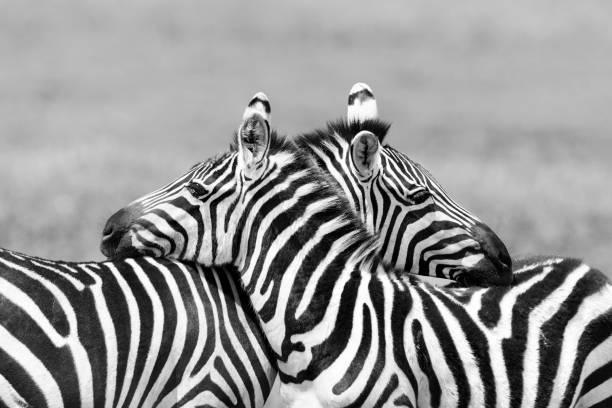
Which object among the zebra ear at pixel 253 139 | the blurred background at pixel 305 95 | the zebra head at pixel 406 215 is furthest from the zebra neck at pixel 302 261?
the blurred background at pixel 305 95

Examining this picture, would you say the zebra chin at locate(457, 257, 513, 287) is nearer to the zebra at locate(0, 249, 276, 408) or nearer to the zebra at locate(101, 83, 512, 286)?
the zebra at locate(101, 83, 512, 286)

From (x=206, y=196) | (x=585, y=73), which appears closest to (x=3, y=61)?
(x=585, y=73)

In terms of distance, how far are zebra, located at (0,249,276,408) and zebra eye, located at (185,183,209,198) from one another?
0.51 m

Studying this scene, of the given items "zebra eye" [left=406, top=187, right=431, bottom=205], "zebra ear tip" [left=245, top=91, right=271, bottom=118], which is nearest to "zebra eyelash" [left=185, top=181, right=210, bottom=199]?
"zebra ear tip" [left=245, top=91, right=271, bottom=118]

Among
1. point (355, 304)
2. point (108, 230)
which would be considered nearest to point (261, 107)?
point (108, 230)

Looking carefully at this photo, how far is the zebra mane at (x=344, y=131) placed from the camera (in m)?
8.59

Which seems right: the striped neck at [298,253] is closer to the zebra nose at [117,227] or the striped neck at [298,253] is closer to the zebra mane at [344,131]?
the zebra nose at [117,227]

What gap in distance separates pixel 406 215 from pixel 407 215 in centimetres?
1

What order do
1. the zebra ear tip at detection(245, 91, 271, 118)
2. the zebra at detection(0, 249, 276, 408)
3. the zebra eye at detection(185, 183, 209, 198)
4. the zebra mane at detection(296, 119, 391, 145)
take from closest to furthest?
the zebra at detection(0, 249, 276, 408) → the zebra eye at detection(185, 183, 209, 198) → the zebra ear tip at detection(245, 91, 271, 118) → the zebra mane at detection(296, 119, 391, 145)

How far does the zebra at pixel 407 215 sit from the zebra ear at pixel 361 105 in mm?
800

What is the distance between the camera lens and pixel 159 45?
225 feet

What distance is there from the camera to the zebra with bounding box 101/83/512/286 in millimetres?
8125

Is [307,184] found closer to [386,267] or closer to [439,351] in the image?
[386,267]

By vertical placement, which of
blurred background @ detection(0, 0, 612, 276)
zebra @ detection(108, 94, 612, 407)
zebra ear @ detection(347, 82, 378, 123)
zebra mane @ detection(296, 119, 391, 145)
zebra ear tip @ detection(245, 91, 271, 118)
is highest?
blurred background @ detection(0, 0, 612, 276)
